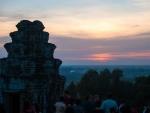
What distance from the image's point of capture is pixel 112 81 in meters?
56.6

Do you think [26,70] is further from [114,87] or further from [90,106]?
[114,87]

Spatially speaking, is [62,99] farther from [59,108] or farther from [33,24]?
[33,24]

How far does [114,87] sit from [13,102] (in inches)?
1338

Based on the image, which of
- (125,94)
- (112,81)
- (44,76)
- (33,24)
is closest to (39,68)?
(44,76)

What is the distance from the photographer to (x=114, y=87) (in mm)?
53844

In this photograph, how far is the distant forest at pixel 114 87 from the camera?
165 ft

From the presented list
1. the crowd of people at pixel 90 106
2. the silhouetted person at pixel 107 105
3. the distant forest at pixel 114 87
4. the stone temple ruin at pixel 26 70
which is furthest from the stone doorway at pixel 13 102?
the distant forest at pixel 114 87

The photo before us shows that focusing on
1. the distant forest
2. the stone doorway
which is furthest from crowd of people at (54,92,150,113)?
the distant forest

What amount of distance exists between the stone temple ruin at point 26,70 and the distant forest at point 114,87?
2760 cm

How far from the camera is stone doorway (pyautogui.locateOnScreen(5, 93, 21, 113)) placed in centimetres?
2023

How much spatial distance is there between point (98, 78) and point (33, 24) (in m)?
37.2

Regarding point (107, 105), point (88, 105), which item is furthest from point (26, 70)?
point (107, 105)

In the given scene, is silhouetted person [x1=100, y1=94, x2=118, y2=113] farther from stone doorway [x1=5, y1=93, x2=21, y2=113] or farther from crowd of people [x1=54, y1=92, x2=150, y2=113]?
stone doorway [x1=5, y1=93, x2=21, y2=113]

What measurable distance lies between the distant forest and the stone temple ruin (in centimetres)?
2760
